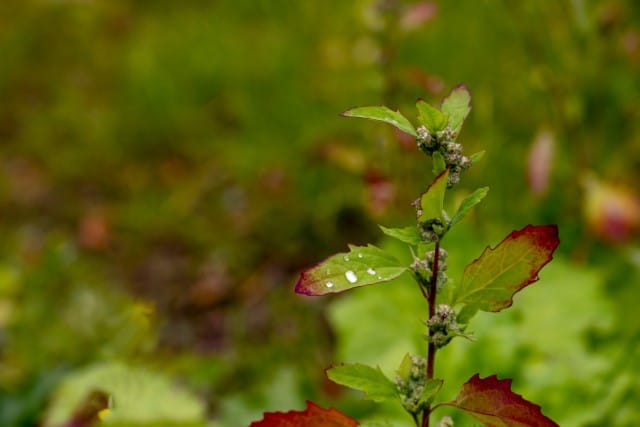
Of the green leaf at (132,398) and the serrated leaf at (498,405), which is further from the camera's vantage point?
the green leaf at (132,398)

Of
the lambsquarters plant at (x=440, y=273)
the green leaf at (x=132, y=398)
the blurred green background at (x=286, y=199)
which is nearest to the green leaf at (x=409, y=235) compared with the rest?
the lambsquarters plant at (x=440, y=273)

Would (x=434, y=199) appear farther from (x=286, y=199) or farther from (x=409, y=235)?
(x=286, y=199)

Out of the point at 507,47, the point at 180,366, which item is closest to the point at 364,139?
the point at 507,47

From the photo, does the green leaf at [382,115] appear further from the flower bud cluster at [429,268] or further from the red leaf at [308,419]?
the red leaf at [308,419]

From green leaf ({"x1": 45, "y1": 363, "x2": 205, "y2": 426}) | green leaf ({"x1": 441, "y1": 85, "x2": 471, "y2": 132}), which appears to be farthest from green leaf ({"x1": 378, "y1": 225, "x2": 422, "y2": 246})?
green leaf ({"x1": 45, "y1": 363, "x2": 205, "y2": 426})

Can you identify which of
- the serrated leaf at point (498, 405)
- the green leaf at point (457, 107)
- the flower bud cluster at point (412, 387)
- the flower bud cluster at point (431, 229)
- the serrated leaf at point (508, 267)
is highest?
the green leaf at point (457, 107)

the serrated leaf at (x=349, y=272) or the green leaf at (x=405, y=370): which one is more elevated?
the serrated leaf at (x=349, y=272)

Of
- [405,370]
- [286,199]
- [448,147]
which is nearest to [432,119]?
[448,147]
